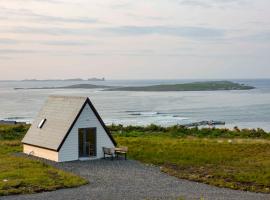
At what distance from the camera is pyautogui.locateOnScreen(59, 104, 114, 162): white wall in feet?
89.4

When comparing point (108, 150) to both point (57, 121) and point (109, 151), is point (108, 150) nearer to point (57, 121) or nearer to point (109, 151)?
point (109, 151)

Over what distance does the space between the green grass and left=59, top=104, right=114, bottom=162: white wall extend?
2.08m

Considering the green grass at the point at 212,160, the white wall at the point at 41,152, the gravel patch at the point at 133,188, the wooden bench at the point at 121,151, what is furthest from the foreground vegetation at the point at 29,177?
the green grass at the point at 212,160

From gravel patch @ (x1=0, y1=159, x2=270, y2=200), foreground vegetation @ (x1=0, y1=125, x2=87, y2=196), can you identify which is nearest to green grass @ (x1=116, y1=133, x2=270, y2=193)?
gravel patch @ (x1=0, y1=159, x2=270, y2=200)

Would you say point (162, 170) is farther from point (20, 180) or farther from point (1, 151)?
point (1, 151)

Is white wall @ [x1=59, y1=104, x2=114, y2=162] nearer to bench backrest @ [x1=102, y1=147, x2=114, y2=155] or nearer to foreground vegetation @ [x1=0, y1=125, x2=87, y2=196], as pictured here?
bench backrest @ [x1=102, y1=147, x2=114, y2=155]

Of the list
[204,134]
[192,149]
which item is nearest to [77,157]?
[192,149]

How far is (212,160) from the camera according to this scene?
2755 centimetres

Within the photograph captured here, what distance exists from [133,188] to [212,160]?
8.91 meters

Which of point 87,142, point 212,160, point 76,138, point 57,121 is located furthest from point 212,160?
point 57,121

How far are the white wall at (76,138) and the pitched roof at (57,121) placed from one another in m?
0.24

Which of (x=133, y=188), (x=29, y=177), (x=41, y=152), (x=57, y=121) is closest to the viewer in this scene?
(x=133, y=188)

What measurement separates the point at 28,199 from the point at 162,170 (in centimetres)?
825

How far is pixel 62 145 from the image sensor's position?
27.1m
